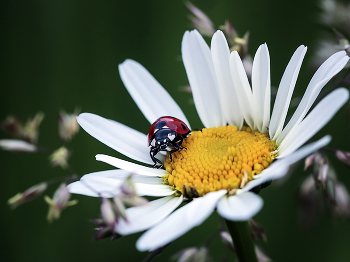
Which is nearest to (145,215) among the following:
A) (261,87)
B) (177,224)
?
(177,224)

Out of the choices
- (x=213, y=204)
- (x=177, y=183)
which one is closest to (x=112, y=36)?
(x=177, y=183)

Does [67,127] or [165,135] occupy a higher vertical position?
[67,127]

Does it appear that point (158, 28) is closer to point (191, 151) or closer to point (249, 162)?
point (191, 151)

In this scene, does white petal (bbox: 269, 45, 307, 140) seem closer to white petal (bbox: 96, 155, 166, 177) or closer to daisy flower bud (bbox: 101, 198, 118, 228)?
white petal (bbox: 96, 155, 166, 177)

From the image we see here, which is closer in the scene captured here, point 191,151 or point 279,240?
point 191,151

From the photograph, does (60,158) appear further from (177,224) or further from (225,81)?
(225,81)

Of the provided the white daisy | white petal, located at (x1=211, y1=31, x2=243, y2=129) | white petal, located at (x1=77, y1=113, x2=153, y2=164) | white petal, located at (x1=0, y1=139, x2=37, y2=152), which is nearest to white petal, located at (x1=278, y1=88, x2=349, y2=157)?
the white daisy

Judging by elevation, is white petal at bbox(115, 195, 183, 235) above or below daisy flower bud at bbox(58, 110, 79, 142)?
below
